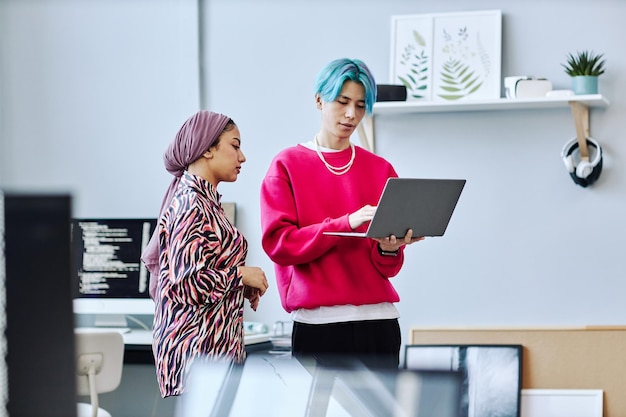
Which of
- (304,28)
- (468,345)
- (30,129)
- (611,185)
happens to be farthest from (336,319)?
(30,129)

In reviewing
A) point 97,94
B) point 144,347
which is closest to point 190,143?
point 144,347

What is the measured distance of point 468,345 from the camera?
322cm

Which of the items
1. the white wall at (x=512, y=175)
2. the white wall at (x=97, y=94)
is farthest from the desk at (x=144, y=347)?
the white wall at (x=97, y=94)

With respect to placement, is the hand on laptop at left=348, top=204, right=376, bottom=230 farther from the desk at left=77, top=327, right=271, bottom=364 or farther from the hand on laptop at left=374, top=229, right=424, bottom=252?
the desk at left=77, top=327, right=271, bottom=364

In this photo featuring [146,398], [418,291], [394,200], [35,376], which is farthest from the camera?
[146,398]

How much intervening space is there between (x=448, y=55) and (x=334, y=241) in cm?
148

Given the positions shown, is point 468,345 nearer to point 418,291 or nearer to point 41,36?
point 418,291

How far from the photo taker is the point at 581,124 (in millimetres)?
3057

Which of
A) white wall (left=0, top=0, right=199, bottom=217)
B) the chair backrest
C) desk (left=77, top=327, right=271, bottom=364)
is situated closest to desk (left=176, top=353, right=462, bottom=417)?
the chair backrest

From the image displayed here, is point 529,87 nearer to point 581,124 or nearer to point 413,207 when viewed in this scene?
point 581,124

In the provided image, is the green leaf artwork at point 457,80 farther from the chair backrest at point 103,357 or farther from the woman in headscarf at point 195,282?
the woman in headscarf at point 195,282

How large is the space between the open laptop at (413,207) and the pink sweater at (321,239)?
6 cm

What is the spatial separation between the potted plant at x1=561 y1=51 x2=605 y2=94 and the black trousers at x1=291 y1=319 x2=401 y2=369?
1.40 m

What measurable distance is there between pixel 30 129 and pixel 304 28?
1275 mm
